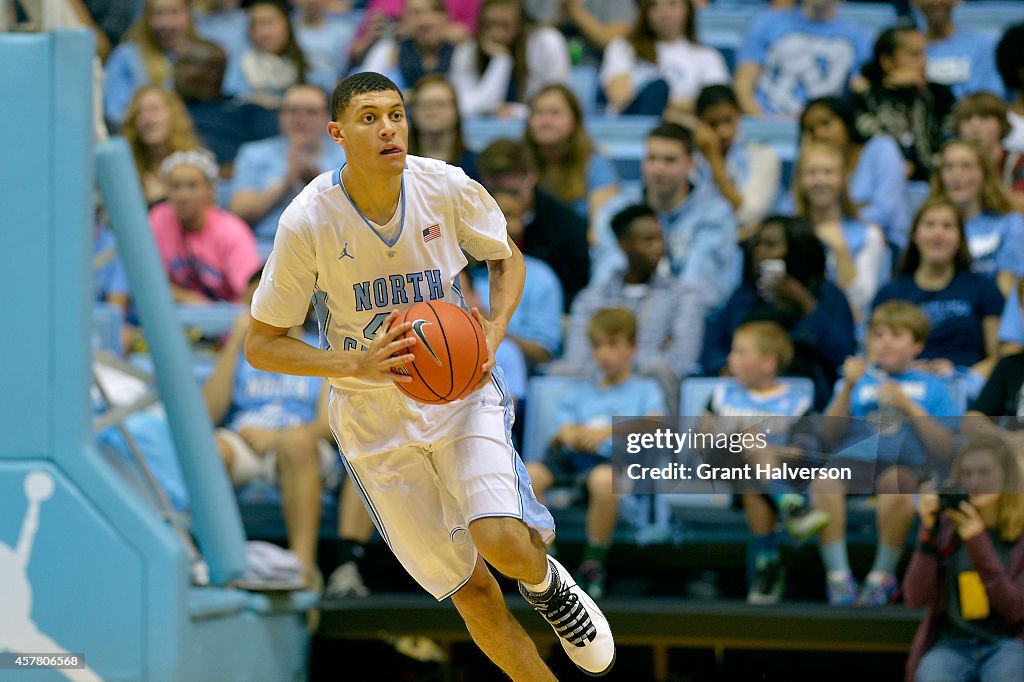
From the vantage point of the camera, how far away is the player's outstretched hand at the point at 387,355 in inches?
157

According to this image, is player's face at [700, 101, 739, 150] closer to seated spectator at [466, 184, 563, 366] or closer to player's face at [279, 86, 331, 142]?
seated spectator at [466, 184, 563, 366]

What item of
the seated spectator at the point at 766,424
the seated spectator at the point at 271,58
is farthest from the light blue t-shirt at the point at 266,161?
the seated spectator at the point at 766,424

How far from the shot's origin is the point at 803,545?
6.68m

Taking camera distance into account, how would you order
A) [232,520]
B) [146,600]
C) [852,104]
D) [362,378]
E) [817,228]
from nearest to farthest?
Result: [362,378], [146,600], [232,520], [817,228], [852,104]

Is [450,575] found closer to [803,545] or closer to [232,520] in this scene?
[232,520]

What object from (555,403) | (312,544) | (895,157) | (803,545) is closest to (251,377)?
(312,544)

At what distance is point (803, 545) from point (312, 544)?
93.7 inches

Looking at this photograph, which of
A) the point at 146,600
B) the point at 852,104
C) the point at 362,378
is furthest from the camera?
the point at 852,104

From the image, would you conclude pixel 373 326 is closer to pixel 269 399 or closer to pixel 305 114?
pixel 269 399

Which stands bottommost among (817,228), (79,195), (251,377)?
(251,377)

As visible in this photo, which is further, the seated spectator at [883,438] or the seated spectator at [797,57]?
the seated spectator at [797,57]

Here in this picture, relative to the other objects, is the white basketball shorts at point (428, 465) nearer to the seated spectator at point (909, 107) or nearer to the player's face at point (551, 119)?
the player's face at point (551, 119)

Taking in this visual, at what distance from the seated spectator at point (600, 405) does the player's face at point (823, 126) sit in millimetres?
2155

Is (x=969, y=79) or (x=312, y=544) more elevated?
(x=969, y=79)
